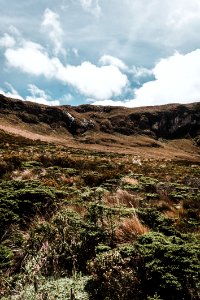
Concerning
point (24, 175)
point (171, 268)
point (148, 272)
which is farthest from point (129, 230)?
point (24, 175)

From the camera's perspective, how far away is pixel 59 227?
7.52 metres

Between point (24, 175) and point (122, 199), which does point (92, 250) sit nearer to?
point (122, 199)

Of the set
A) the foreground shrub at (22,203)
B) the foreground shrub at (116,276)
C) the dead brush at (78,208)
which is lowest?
the foreground shrub at (116,276)

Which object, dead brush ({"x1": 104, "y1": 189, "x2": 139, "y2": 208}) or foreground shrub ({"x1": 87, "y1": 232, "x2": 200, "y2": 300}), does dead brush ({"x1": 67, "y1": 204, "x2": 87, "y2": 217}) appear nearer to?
dead brush ({"x1": 104, "y1": 189, "x2": 139, "y2": 208})

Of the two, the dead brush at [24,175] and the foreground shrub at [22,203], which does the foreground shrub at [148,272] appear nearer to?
the foreground shrub at [22,203]

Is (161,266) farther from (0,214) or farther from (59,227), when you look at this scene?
(0,214)

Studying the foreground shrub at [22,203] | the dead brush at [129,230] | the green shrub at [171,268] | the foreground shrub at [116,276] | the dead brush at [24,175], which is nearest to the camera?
the green shrub at [171,268]

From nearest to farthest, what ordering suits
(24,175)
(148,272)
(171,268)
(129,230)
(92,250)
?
(171,268) → (148,272) → (92,250) → (129,230) → (24,175)

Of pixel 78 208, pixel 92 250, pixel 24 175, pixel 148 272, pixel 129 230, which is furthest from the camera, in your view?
pixel 24 175

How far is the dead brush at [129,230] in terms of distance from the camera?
24.9 feet

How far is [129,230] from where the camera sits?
776 centimetres

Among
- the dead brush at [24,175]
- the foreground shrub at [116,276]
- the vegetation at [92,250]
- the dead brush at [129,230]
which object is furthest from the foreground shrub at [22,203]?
the dead brush at [24,175]

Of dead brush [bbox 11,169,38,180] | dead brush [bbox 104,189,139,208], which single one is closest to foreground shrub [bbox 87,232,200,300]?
dead brush [bbox 104,189,139,208]

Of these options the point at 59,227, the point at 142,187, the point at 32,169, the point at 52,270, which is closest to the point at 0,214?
the point at 59,227
